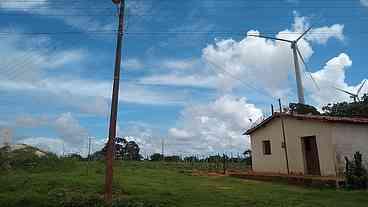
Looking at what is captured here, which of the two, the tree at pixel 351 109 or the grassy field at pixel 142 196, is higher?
the tree at pixel 351 109

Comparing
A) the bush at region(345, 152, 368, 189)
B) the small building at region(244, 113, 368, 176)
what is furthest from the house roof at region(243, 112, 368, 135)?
the bush at region(345, 152, 368, 189)

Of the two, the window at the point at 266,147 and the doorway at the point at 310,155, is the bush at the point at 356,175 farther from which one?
the window at the point at 266,147

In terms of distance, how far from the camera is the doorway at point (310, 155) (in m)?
19.5

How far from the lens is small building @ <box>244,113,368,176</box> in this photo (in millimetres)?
17703

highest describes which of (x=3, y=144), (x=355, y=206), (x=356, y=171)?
(x=3, y=144)

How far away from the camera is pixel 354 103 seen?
97.8 ft

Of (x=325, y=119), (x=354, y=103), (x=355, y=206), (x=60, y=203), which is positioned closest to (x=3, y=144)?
(x=60, y=203)

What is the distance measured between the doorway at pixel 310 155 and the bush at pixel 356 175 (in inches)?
122

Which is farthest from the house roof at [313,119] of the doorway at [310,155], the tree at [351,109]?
the tree at [351,109]

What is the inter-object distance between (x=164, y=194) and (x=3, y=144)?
15228 millimetres

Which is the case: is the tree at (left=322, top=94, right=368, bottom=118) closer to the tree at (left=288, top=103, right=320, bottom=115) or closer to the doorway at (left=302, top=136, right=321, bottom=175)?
the tree at (left=288, top=103, right=320, bottom=115)

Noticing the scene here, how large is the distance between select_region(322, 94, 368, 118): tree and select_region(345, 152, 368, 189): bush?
12270 millimetres

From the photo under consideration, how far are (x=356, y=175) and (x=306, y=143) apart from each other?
446cm

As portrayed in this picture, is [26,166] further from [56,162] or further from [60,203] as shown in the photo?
[60,203]
